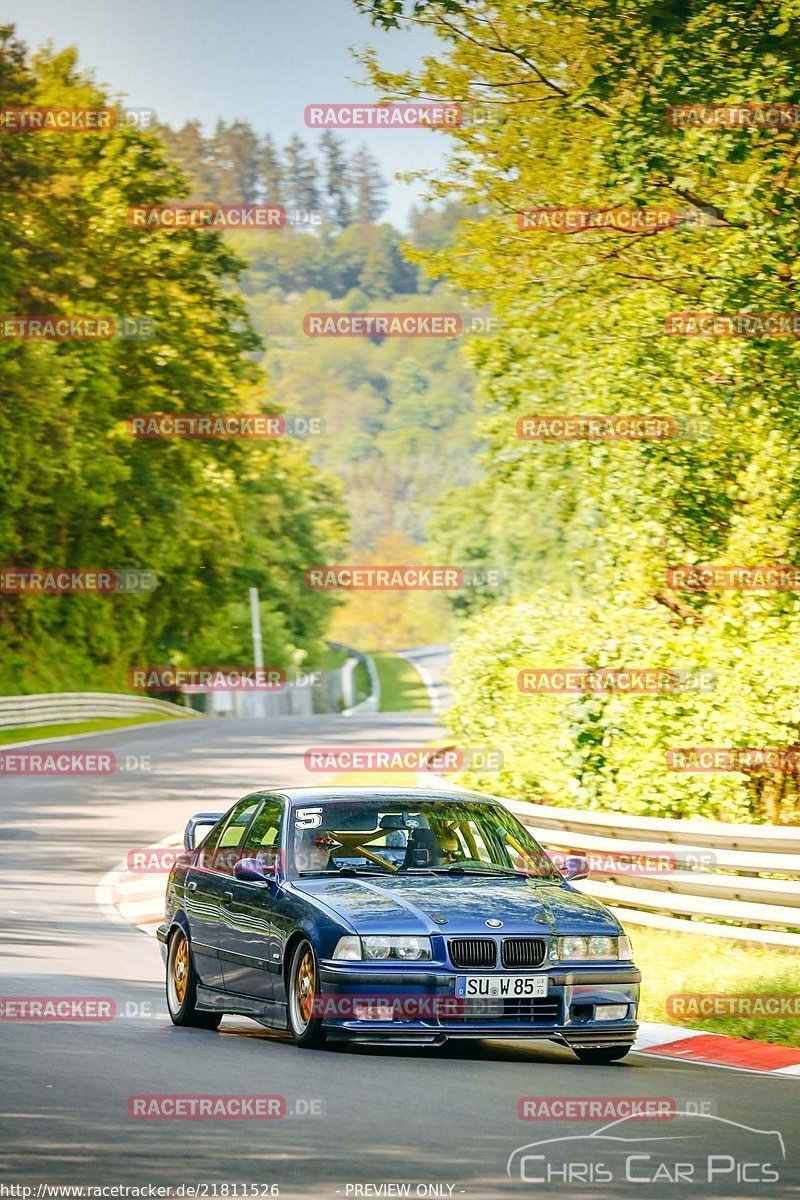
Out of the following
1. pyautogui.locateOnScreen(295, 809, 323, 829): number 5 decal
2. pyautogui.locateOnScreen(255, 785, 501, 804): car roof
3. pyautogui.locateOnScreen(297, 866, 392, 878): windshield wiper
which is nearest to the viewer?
pyautogui.locateOnScreen(297, 866, 392, 878): windshield wiper

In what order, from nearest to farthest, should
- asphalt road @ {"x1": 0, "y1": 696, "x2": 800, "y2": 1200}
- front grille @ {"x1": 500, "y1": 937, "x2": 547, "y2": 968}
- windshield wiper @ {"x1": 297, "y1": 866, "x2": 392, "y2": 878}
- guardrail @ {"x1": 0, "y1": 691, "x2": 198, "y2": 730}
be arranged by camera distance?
asphalt road @ {"x1": 0, "y1": 696, "x2": 800, "y2": 1200} → front grille @ {"x1": 500, "y1": 937, "x2": 547, "y2": 968} → windshield wiper @ {"x1": 297, "y1": 866, "x2": 392, "y2": 878} → guardrail @ {"x1": 0, "y1": 691, "x2": 198, "y2": 730}

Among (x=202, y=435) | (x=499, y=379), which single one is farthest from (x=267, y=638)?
(x=499, y=379)

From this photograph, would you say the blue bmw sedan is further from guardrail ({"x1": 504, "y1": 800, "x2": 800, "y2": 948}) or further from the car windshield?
guardrail ({"x1": 504, "y1": 800, "x2": 800, "y2": 948})

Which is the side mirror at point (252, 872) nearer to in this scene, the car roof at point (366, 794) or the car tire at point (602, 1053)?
the car roof at point (366, 794)

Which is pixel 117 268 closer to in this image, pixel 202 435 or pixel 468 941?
pixel 202 435

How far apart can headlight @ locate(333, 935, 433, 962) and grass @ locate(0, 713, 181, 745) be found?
31.5 m

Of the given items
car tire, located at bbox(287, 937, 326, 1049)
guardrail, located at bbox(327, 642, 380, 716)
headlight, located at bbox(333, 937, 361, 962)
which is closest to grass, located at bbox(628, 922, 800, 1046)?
car tire, located at bbox(287, 937, 326, 1049)

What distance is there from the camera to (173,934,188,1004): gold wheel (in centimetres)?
1138

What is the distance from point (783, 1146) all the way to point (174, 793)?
24.3 meters

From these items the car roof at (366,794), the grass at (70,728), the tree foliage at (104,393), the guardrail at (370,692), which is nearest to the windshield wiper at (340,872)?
the car roof at (366,794)

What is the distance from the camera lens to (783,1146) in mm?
7484

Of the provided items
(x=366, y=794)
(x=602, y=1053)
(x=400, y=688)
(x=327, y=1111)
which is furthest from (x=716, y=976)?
(x=400, y=688)

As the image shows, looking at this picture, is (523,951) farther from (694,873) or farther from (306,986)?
(694,873)

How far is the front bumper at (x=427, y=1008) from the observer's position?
941cm
